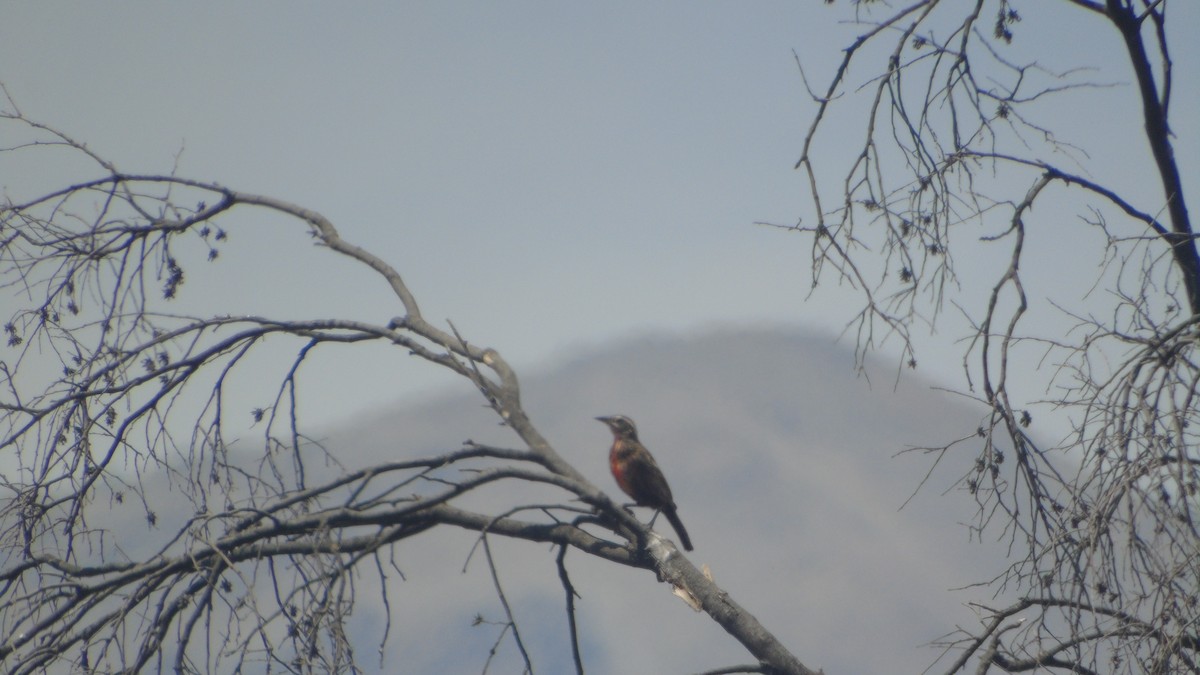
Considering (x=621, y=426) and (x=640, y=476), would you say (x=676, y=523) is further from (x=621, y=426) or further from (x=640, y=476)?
(x=621, y=426)

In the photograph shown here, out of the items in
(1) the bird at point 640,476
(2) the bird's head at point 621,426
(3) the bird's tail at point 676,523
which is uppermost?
(2) the bird's head at point 621,426

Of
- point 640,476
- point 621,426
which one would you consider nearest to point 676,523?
point 640,476

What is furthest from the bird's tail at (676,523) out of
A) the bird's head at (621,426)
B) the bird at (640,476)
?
the bird's head at (621,426)

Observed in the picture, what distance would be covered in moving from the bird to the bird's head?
0.05 m

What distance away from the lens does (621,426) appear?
8.00 m

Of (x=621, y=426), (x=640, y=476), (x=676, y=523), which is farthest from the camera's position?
(x=621, y=426)

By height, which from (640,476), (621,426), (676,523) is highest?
(621,426)

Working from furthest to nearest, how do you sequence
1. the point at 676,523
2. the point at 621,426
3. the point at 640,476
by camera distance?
the point at 621,426, the point at 676,523, the point at 640,476

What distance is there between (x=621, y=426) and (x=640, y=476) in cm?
55

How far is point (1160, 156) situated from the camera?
5.20 metres

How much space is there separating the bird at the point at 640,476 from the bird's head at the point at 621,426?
0.05 meters

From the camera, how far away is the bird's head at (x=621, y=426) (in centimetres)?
794

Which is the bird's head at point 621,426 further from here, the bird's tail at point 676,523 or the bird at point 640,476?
the bird's tail at point 676,523

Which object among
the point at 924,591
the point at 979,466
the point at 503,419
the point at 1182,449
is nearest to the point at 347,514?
the point at 503,419
